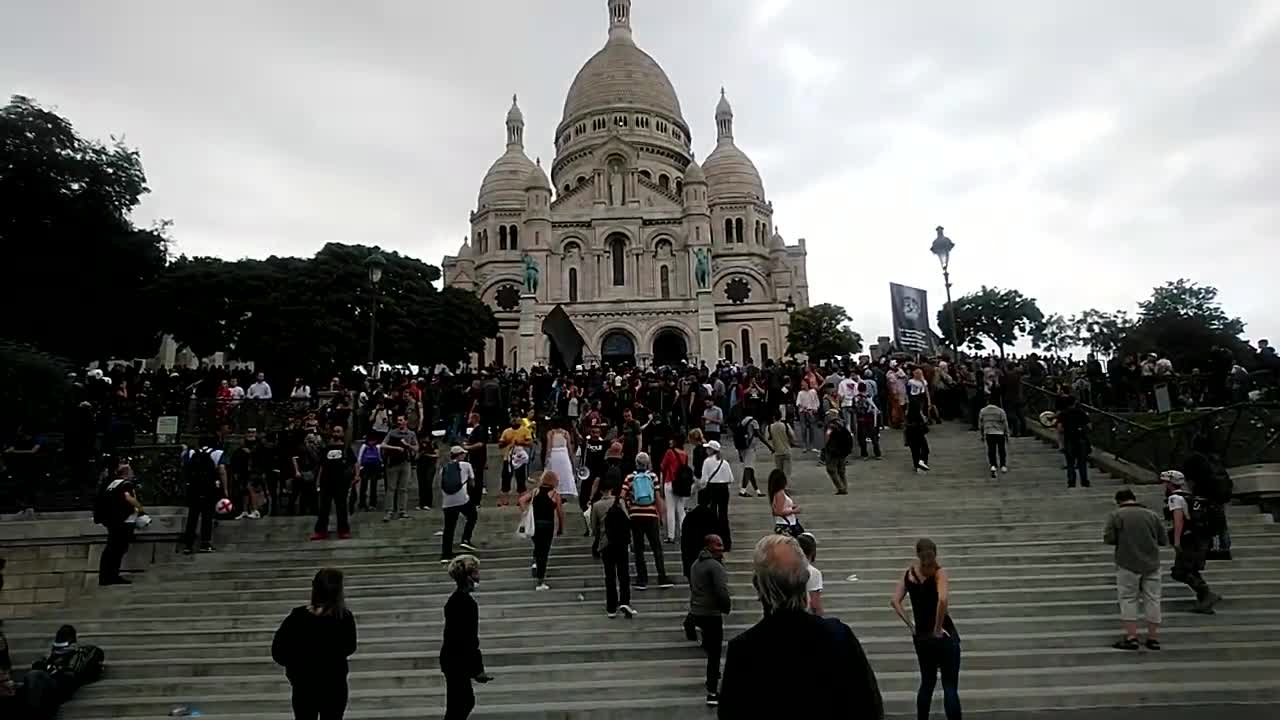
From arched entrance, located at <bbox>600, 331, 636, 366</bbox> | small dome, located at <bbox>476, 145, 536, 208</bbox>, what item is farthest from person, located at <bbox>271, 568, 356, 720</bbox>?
small dome, located at <bbox>476, 145, 536, 208</bbox>

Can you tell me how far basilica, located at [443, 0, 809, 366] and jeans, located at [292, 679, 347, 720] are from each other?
3880cm

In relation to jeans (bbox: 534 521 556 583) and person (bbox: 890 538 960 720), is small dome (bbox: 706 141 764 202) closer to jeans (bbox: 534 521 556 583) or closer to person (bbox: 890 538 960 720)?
jeans (bbox: 534 521 556 583)

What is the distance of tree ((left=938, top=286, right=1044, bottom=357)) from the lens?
5856cm

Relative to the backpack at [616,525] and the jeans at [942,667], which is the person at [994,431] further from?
the jeans at [942,667]

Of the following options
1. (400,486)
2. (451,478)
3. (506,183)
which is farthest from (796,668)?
(506,183)

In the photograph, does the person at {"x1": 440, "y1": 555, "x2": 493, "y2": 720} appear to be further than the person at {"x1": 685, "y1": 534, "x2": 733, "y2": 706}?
No

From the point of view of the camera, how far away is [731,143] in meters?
67.1

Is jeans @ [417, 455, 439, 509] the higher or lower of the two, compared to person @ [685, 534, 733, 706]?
higher

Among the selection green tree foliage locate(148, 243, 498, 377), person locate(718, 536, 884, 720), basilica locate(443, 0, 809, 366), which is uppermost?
basilica locate(443, 0, 809, 366)

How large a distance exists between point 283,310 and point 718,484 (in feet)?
84.8

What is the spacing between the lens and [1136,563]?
22.1 ft

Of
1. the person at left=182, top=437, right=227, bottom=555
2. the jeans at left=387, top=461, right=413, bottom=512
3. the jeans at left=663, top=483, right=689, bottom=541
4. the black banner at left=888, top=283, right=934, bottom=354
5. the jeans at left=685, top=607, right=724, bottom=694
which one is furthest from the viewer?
the black banner at left=888, top=283, right=934, bottom=354

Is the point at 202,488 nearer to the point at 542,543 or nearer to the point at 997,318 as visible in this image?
the point at 542,543

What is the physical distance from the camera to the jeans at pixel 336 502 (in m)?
10.7
